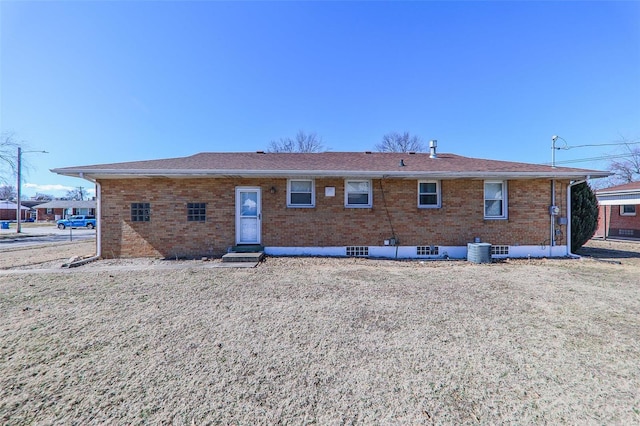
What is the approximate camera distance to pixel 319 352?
116 inches

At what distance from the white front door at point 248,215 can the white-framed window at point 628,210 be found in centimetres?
2007

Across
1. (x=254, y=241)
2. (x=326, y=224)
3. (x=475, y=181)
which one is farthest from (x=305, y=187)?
(x=475, y=181)

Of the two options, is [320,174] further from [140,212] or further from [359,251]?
[140,212]

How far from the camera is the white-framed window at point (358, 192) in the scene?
8.54 metres

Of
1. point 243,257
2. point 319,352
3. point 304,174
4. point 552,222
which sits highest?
point 304,174

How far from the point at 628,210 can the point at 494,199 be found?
13.2 m

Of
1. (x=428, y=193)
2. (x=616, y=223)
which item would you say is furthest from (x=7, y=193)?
(x=616, y=223)

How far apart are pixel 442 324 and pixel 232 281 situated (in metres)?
4.11

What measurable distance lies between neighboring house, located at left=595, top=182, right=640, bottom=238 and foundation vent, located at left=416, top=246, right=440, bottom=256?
1315 cm

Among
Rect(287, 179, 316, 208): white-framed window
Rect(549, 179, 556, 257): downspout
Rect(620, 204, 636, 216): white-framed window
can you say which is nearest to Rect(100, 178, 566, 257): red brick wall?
Rect(549, 179, 556, 257): downspout

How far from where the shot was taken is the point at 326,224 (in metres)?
8.43

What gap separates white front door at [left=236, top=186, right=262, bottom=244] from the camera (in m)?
8.44

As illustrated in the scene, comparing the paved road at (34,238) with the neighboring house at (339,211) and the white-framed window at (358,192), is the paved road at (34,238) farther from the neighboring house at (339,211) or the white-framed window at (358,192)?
the white-framed window at (358,192)

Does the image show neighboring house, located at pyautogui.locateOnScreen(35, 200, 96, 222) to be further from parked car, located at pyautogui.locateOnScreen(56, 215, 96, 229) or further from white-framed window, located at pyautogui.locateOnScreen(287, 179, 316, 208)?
white-framed window, located at pyautogui.locateOnScreen(287, 179, 316, 208)
